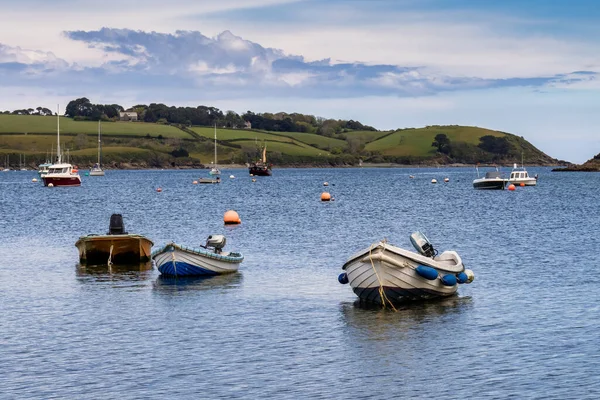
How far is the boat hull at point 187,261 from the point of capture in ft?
138

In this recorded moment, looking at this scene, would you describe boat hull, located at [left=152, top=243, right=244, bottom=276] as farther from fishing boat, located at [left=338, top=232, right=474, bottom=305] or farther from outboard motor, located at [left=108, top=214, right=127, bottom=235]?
fishing boat, located at [left=338, top=232, right=474, bottom=305]

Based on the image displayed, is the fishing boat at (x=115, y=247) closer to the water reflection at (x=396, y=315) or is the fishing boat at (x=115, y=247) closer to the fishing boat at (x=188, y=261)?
the fishing boat at (x=188, y=261)

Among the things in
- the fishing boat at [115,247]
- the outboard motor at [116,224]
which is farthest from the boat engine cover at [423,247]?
the outboard motor at [116,224]

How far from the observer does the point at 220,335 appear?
98.7 ft

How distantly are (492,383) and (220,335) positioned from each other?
373 inches

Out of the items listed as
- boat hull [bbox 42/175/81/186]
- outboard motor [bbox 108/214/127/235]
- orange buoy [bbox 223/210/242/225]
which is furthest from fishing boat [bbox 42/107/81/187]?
outboard motor [bbox 108/214/127/235]

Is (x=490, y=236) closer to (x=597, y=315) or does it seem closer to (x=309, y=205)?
(x=597, y=315)

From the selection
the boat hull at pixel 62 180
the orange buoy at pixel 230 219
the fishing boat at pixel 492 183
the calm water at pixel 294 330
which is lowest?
the calm water at pixel 294 330

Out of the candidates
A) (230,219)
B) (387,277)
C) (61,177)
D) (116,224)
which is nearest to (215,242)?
(116,224)

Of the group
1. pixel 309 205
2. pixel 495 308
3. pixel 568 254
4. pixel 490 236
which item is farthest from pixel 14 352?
pixel 309 205

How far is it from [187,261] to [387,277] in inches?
462

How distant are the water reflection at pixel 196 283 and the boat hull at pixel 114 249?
488cm

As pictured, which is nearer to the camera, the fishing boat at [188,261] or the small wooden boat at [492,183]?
the fishing boat at [188,261]

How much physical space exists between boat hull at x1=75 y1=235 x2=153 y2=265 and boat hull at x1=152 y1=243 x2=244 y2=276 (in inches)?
197
